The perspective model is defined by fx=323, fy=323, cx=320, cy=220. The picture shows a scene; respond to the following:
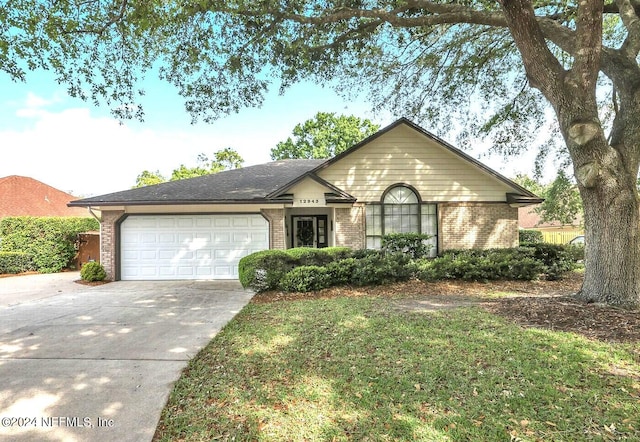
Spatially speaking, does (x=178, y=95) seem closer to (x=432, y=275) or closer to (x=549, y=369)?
(x=432, y=275)

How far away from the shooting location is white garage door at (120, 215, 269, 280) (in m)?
11.3

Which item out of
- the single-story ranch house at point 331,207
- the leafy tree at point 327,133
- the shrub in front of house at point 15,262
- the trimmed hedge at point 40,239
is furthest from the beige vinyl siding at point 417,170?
the leafy tree at point 327,133

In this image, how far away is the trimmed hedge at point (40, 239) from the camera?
13.6 metres

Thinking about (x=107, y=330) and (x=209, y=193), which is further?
(x=209, y=193)

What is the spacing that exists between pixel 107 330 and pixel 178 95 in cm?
689

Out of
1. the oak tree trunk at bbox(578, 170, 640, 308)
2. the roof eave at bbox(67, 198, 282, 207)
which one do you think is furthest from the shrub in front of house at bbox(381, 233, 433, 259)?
the oak tree trunk at bbox(578, 170, 640, 308)

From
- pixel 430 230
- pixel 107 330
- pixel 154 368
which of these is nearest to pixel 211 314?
pixel 107 330

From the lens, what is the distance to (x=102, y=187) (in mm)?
48875

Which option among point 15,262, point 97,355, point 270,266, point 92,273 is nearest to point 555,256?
point 270,266

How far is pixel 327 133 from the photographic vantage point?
3950cm

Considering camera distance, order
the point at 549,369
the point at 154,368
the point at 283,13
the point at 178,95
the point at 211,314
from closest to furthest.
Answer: the point at 549,369
the point at 154,368
the point at 211,314
the point at 283,13
the point at 178,95

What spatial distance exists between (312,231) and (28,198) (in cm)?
2225

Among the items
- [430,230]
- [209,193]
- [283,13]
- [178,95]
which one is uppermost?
[283,13]

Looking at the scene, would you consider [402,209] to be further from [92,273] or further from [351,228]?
[92,273]
